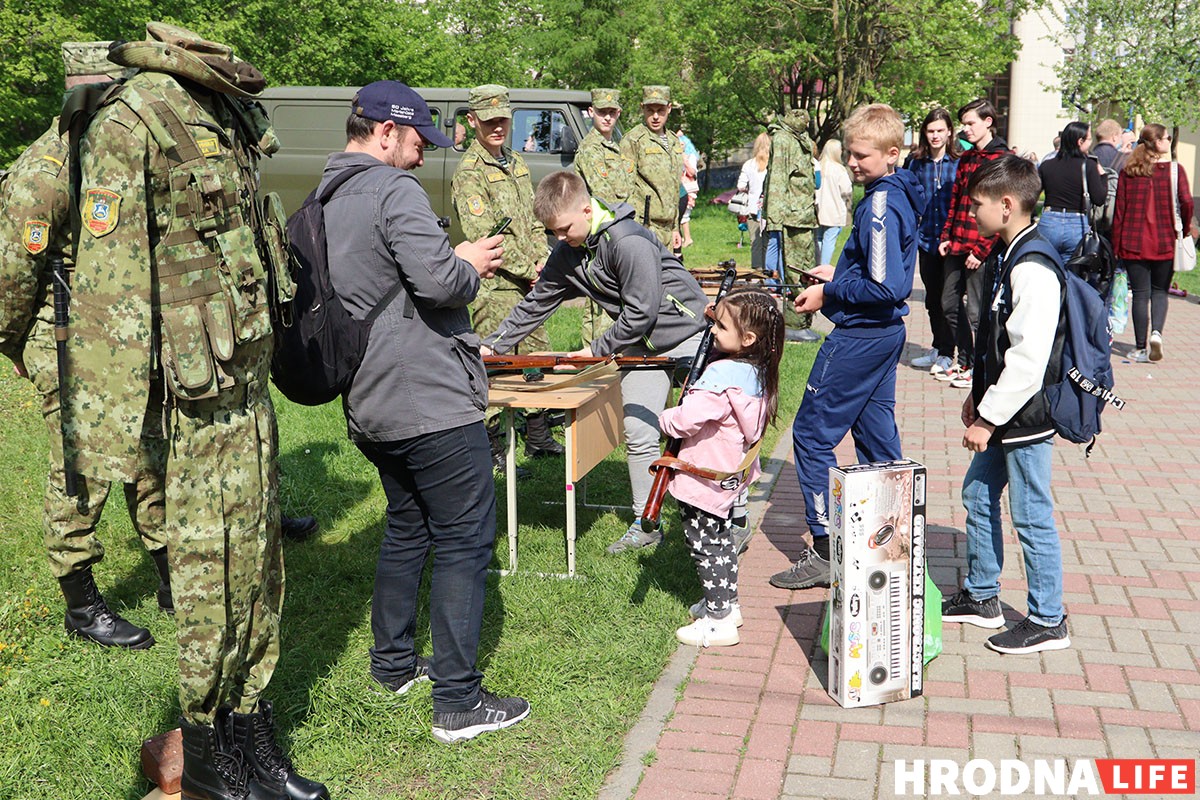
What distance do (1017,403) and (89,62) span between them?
3.29m

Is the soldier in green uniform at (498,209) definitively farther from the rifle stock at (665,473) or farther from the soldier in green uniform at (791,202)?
the soldier in green uniform at (791,202)

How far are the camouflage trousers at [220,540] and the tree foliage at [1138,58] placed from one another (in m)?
24.4

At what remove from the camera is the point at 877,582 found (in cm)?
397

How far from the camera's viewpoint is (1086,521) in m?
6.04

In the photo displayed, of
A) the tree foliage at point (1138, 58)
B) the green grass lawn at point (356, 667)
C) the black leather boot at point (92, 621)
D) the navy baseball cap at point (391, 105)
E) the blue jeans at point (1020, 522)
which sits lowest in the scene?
the green grass lawn at point (356, 667)

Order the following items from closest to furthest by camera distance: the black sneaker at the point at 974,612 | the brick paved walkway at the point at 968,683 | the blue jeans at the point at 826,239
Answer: the brick paved walkway at the point at 968,683
the black sneaker at the point at 974,612
the blue jeans at the point at 826,239

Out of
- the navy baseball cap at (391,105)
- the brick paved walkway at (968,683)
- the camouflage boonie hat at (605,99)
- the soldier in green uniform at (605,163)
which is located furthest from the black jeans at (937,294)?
the navy baseball cap at (391,105)

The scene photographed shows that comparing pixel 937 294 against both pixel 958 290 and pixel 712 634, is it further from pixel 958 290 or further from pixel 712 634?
pixel 712 634

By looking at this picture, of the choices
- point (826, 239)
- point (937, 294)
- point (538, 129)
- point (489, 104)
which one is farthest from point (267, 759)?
point (538, 129)

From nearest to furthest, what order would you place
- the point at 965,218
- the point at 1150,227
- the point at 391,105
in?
the point at 391,105 → the point at 965,218 → the point at 1150,227

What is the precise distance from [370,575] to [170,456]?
8.16ft

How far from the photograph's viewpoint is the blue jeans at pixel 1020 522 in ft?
14.1

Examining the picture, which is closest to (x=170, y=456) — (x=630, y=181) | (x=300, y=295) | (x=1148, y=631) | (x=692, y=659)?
(x=300, y=295)

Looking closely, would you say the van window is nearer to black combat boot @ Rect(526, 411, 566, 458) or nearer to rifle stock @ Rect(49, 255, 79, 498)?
black combat boot @ Rect(526, 411, 566, 458)
